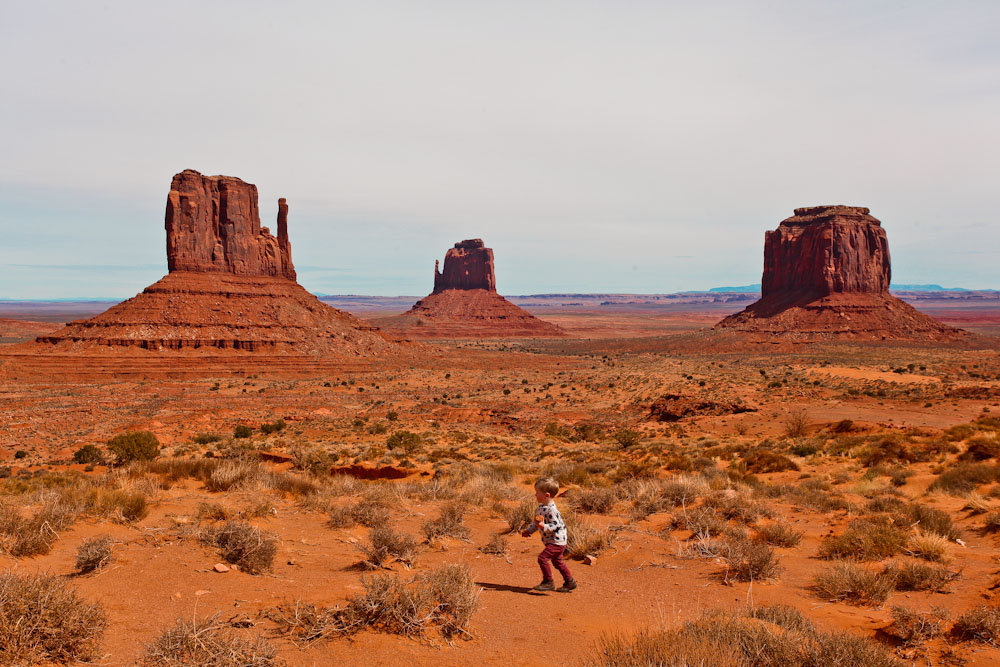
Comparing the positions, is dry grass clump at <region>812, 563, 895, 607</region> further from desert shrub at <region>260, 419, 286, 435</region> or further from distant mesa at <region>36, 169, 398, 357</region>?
distant mesa at <region>36, 169, 398, 357</region>

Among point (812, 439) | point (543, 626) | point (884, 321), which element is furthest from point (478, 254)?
point (543, 626)

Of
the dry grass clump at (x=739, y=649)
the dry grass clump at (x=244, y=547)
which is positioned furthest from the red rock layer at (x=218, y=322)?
the dry grass clump at (x=739, y=649)

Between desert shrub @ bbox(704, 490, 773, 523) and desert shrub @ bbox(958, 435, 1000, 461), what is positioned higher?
desert shrub @ bbox(704, 490, 773, 523)

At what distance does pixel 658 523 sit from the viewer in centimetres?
905

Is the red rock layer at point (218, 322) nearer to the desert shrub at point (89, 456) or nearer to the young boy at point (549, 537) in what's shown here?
the desert shrub at point (89, 456)

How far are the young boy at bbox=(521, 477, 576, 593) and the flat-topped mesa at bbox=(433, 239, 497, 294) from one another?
144792 millimetres

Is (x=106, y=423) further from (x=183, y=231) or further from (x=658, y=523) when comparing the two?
(x=183, y=231)

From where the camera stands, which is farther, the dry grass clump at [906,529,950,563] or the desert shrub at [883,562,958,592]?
the dry grass clump at [906,529,950,563]

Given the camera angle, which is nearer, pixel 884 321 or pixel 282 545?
pixel 282 545

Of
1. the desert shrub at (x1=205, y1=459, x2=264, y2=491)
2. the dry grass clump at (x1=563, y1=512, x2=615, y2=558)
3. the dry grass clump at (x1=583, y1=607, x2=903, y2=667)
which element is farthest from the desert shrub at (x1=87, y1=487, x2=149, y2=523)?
the dry grass clump at (x1=583, y1=607, x2=903, y2=667)

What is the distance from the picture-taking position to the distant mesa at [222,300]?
52.5m

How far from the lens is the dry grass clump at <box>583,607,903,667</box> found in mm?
3619

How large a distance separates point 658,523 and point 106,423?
29820 millimetres

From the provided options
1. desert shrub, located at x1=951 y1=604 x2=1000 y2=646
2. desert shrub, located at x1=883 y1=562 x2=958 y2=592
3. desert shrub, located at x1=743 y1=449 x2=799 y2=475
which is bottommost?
desert shrub, located at x1=743 y1=449 x2=799 y2=475
